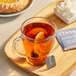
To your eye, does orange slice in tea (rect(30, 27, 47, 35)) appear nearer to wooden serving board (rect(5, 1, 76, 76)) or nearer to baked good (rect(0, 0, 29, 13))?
wooden serving board (rect(5, 1, 76, 76))

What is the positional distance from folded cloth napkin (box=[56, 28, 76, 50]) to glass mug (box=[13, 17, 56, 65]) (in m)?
0.08

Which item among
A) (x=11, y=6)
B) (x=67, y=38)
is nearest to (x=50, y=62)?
(x=67, y=38)

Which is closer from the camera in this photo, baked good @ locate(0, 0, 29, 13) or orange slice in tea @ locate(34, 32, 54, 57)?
orange slice in tea @ locate(34, 32, 54, 57)

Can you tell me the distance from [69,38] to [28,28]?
16 cm

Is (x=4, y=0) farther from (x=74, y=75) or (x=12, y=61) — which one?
(x=74, y=75)

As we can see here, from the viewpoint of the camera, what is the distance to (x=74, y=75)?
67 cm

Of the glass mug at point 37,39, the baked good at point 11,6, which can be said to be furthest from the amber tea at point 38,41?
the baked good at point 11,6

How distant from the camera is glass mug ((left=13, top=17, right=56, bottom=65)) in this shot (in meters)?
0.61

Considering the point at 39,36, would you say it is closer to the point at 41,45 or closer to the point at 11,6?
the point at 41,45

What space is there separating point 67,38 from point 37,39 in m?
0.18

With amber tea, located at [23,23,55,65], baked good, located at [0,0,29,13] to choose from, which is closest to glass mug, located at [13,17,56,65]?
amber tea, located at [23,23,55,65]

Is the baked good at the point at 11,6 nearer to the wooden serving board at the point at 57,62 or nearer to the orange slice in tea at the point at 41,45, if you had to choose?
the wooden serving board at the point at 57,62

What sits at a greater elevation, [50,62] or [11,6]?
[11,6]

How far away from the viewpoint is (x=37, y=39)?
1.97ft
